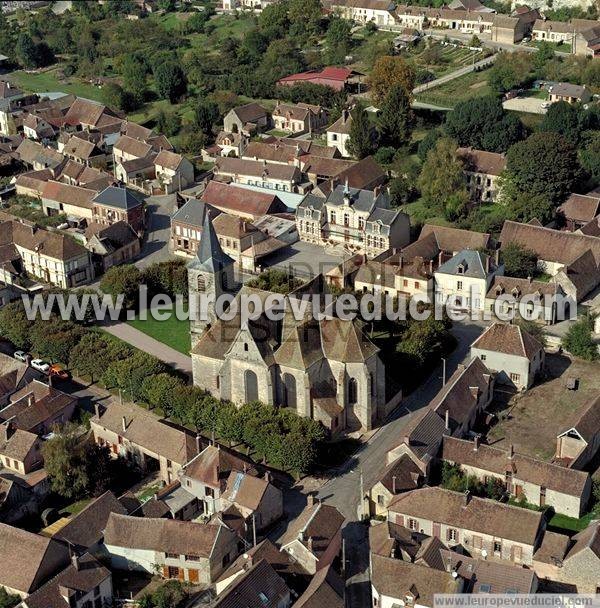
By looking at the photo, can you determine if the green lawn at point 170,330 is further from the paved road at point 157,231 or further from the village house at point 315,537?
the village house at point 315,537

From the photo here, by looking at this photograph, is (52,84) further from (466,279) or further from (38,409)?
(38,409)

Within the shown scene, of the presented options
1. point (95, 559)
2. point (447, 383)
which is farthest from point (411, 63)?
point (95, 559)

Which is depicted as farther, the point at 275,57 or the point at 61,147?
the point at 275,57

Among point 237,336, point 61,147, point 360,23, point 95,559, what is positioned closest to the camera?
point 95,559

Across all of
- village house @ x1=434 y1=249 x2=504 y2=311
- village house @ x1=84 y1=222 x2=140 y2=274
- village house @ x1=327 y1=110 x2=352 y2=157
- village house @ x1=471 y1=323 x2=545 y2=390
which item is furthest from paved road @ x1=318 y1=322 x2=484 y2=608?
village house @ x1=327 y1=110 x2=352 y2=157

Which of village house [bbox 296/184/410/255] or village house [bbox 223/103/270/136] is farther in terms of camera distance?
village house [bbox 223/103/270/136]

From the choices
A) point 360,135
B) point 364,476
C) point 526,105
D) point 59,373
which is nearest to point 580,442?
point 364,476

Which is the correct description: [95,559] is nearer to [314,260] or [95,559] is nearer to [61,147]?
[314,260]

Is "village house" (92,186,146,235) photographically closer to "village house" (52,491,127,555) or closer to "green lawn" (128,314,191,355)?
"green lawn" (128,314,191,355)
